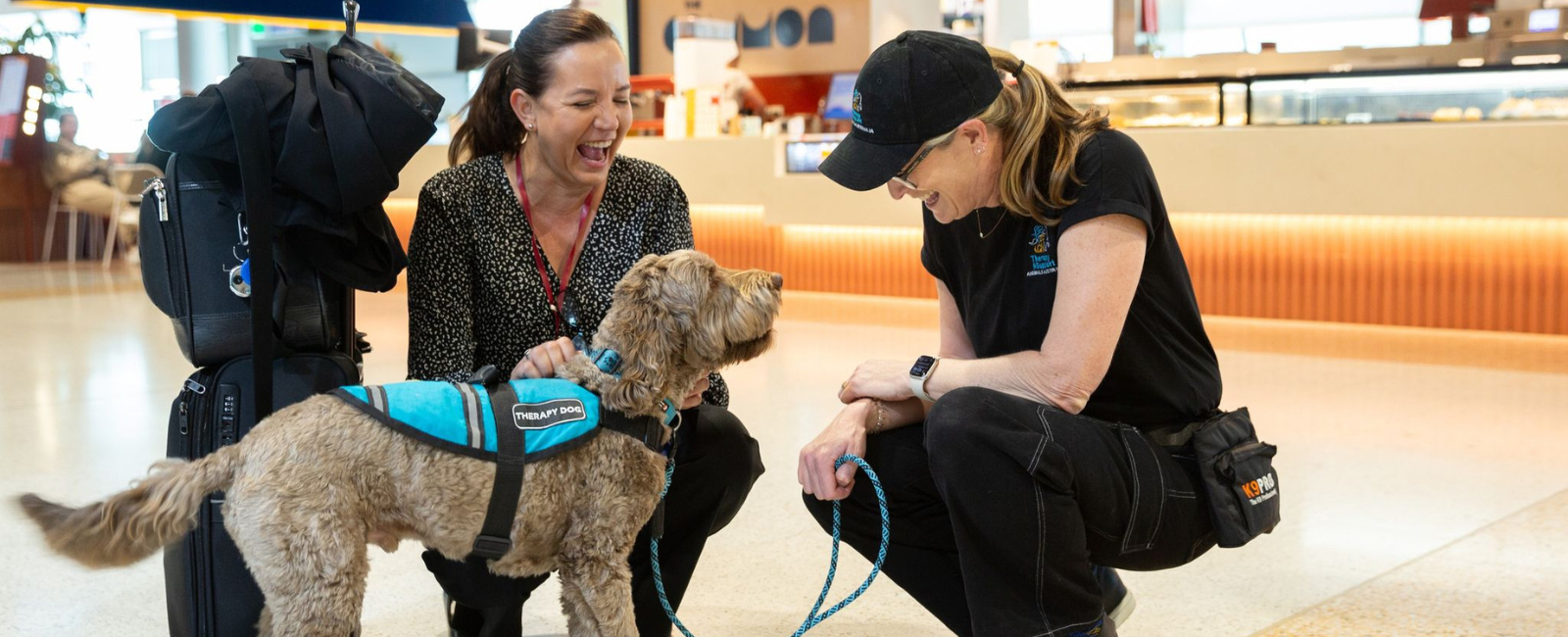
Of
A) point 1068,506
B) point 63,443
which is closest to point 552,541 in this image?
point 1068,506

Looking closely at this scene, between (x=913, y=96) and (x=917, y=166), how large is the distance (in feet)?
0.34

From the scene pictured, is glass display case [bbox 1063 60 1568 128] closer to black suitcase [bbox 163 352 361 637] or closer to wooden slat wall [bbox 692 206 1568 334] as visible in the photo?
wooden slat wall [bbox 692 206 1568 334]

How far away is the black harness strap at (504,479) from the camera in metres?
1.76

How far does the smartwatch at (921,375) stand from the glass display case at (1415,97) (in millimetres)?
4722

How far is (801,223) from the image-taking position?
7660 millimetres

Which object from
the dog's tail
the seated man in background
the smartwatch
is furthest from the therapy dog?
the seated man in background

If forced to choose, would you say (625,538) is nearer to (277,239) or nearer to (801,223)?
(277,239)

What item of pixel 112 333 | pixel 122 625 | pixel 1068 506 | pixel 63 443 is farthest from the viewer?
pixel 112 333

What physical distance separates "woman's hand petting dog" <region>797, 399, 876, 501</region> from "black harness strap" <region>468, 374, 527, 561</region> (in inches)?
16.5

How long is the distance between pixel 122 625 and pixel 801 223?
5.47 meters

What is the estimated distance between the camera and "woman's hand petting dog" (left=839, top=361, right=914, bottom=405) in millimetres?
1938

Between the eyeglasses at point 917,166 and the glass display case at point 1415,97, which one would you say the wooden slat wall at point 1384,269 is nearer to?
the glass display case at point 1415,97

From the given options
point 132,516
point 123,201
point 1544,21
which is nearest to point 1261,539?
point 132,516

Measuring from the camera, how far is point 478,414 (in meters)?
1.76
